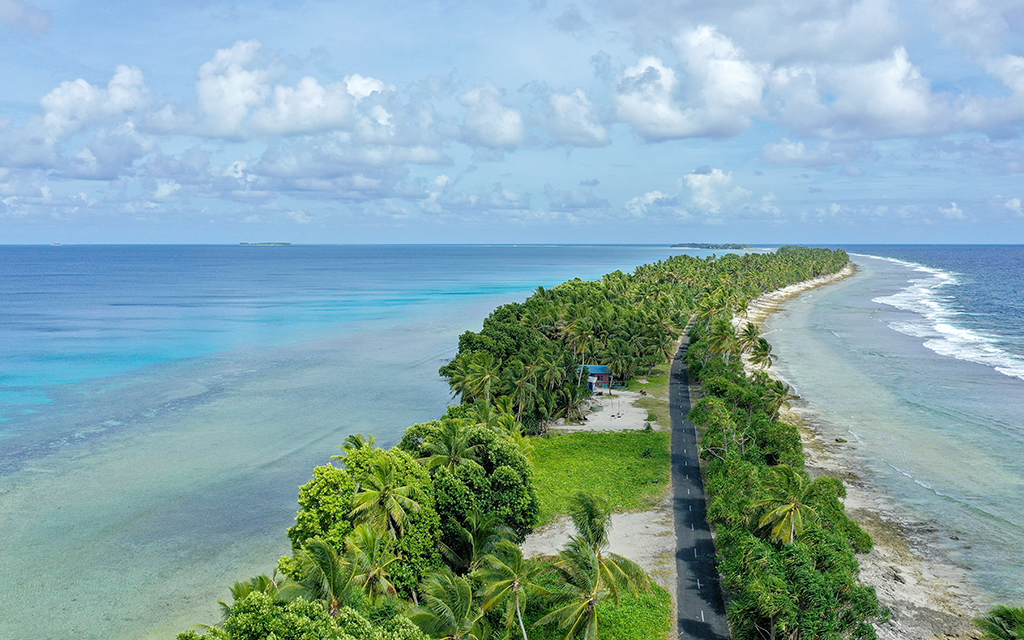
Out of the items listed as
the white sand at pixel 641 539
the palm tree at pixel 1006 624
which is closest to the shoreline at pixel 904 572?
the white sand at pixel 641 539

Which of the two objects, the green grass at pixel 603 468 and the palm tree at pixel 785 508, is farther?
the green grass at pixel 603 468

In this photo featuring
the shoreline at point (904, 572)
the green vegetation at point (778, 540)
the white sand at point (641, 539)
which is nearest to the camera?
the green vegetation at point (778, 540)

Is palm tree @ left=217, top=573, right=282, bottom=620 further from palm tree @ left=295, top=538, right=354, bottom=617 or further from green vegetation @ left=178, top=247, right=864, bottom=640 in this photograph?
palm tree @ left=295, top=538, right=354, bottom=617

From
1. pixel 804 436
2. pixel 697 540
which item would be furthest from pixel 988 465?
pixel 697 540

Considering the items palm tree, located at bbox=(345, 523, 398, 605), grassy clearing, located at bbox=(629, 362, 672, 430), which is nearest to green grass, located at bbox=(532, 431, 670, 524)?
grassy clearing, located at bbox=(629, 362, 672, 430)

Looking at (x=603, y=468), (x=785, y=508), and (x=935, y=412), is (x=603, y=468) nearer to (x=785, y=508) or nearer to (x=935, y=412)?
(x=785, y=508)

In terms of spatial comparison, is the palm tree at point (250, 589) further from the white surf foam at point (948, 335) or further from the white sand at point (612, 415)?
the white surf foam at point (948, 335)
